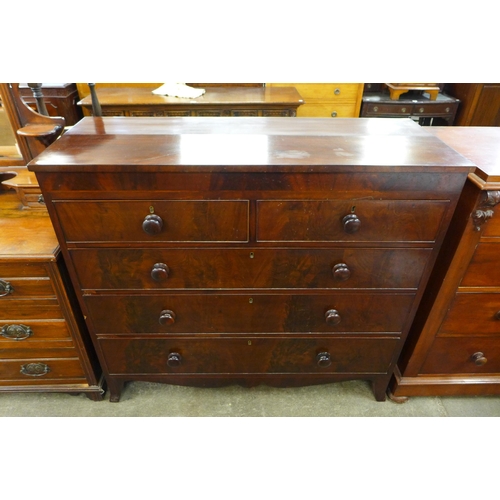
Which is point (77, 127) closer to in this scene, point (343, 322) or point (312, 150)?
point (312, 150)

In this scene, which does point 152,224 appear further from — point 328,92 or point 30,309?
point 328,92

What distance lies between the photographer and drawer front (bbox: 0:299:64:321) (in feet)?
3.95

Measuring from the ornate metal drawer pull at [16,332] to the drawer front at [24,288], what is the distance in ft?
0.37

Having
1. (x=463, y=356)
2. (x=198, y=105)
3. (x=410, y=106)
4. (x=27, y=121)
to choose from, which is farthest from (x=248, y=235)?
(x=410, y=106)

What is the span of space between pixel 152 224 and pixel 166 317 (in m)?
0.37

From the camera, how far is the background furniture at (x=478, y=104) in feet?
9.76

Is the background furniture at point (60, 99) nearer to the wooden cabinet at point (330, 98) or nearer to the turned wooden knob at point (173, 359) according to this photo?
the wooden cabinet at point (330, 98)

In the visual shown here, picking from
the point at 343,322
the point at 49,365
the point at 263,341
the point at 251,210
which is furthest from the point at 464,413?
the point at 49,365

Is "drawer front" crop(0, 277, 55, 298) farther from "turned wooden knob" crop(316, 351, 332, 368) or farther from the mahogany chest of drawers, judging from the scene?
"turned wooden knob" crop(316, 351, 332, 368)

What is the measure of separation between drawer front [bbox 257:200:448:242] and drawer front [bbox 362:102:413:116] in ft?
8.07

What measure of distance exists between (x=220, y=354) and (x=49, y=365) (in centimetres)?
67

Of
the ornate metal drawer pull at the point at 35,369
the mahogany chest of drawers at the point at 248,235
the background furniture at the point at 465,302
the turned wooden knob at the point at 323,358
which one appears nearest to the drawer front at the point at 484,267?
the background furniture at the point at 465,302

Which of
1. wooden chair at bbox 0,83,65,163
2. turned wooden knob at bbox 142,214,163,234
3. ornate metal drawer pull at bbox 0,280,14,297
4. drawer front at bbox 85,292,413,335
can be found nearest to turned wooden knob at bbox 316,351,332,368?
drawer front at bbox 85,292,413,335

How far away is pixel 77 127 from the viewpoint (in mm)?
1127
